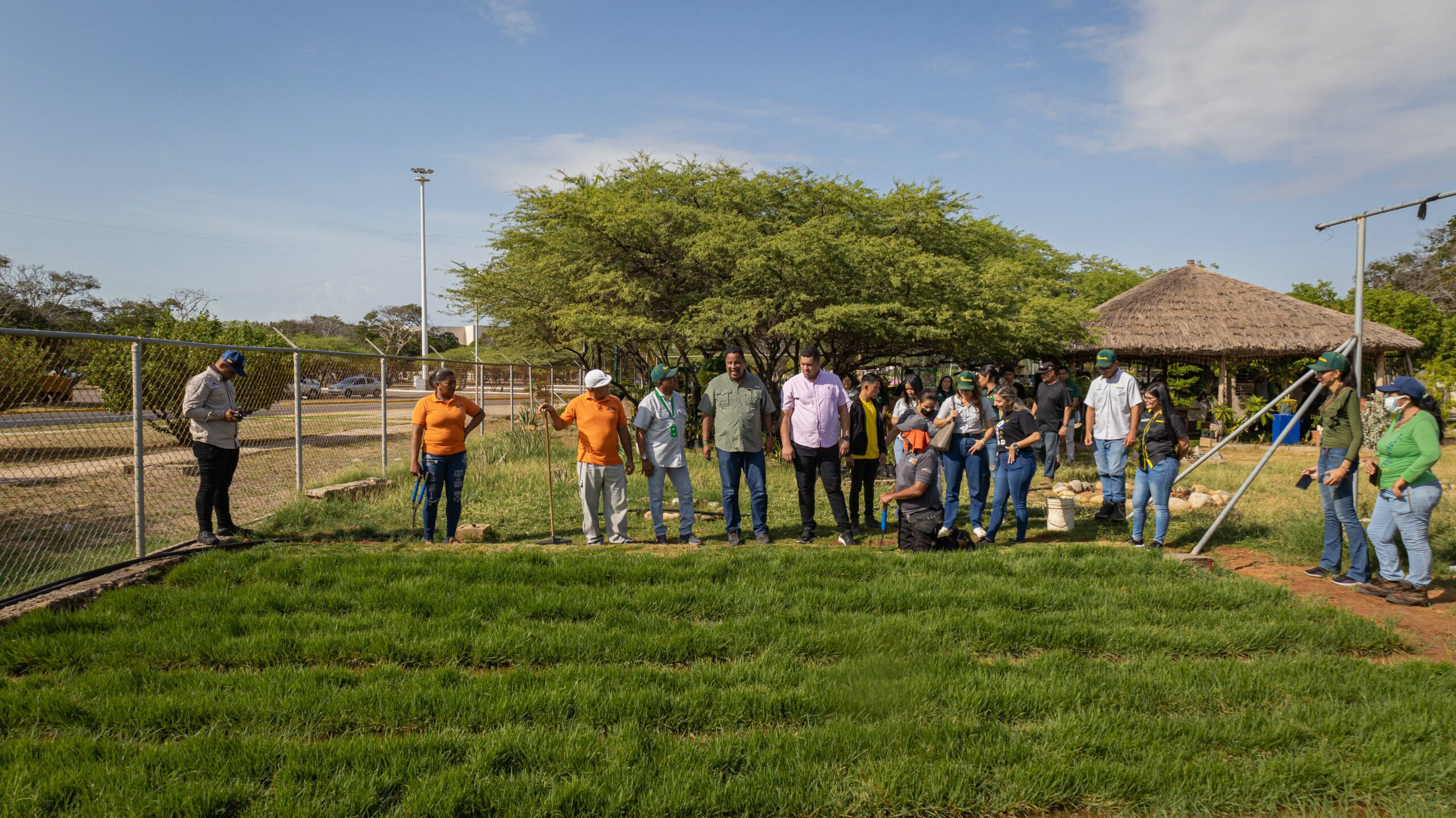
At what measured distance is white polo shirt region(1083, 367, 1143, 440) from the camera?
8.05 metres

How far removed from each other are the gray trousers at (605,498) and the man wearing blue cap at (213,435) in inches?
113

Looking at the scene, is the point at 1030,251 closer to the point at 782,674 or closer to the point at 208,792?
the point at 782,674

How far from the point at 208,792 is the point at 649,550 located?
4.34 meters

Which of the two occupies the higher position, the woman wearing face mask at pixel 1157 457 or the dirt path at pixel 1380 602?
the woman wearing face mask at pixel 1157 457

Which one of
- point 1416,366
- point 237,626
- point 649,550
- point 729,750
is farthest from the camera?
point 1416,366

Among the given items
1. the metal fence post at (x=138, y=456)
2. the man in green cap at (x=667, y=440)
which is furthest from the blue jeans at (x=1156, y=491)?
the metal fence post at (x=138, y=456)

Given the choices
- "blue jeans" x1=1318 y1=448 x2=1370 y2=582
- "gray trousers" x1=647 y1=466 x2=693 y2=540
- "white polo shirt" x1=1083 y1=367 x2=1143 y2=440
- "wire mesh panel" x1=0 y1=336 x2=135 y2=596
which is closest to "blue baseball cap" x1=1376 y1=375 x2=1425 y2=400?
"blue jeans" x1=1318 y1=448 x2=1370 y2=582

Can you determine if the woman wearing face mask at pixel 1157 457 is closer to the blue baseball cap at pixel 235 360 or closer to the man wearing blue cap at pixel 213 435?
the man wearing blue cap at pixel 213 435

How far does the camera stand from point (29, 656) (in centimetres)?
417

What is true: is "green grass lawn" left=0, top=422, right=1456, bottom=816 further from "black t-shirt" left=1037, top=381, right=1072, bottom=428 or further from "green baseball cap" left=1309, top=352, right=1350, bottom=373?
"black t-shirt" left=1037, top=381, right=1072, bottom=428

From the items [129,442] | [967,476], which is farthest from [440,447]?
[967,476]

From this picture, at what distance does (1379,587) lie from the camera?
5816mm

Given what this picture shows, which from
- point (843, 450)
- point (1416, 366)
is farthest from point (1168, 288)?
point (843, 450)

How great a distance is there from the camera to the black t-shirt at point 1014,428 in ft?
24.8
